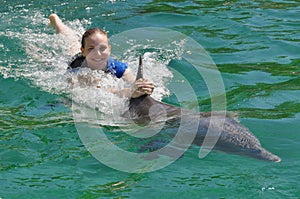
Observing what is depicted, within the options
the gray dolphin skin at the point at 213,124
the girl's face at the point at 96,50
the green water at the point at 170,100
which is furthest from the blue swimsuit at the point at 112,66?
the gray dolphin skin at the point at 213,124

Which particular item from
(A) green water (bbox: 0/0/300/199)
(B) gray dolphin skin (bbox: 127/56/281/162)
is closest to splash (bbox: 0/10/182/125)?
(A) green water (bbox: 0/0/300/199)

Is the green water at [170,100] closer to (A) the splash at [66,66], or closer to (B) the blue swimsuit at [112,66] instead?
(A) the splash at [66,66]

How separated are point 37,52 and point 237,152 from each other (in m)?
4.49

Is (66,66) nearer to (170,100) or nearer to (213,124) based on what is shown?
(170,100)

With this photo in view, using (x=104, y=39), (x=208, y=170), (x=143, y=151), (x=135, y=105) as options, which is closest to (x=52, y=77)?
(x=104, y=39)

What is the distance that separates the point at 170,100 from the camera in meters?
6.57

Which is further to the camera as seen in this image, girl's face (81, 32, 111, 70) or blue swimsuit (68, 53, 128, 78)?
blue swimsuit (68, 53, 128, 78)

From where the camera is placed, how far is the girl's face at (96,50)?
6.50 m

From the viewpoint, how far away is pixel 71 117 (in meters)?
5.98

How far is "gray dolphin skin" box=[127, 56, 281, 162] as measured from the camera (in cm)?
467

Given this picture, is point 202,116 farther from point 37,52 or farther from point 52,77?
point 37,52

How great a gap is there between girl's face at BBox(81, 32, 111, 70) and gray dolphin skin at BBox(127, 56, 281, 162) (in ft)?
3.82

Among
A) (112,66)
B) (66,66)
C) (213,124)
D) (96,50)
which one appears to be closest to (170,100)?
(112,66)

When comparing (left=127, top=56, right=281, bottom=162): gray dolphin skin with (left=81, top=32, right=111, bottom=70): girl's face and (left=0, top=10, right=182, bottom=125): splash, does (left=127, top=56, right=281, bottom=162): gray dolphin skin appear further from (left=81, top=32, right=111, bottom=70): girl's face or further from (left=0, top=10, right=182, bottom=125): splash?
(left=81, top=32, right=111, bottom=70): girl's face
